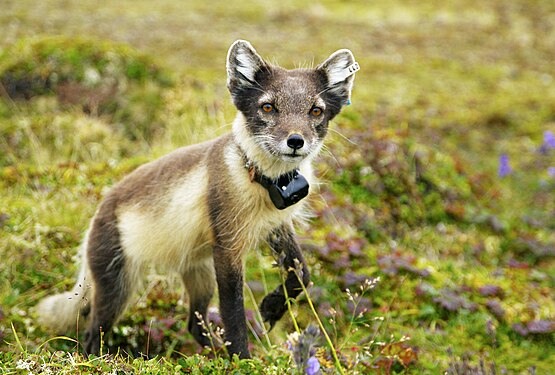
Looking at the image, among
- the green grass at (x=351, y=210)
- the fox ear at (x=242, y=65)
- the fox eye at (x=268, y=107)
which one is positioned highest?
the fox ear at (x=242, y=65)

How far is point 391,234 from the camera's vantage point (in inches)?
308

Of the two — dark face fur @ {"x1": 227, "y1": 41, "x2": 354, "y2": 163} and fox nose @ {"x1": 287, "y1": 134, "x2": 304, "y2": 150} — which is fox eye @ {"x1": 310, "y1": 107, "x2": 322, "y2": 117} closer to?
dark face fur @ {"x1": 227, "y1": 41, "x2": 354, "y2": 163}

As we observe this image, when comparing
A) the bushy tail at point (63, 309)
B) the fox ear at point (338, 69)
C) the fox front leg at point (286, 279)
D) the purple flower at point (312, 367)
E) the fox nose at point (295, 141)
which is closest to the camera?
the purple flower at point (312, 367)

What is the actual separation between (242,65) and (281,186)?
96 cm

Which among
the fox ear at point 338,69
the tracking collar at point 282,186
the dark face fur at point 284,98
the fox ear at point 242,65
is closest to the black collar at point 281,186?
the tracking collar at point 282,186

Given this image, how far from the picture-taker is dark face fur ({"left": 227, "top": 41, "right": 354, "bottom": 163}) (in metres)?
4.05

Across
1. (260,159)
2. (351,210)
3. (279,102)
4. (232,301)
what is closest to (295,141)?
(279,102)

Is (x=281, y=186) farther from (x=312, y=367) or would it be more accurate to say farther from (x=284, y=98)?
(x=312, y=367)

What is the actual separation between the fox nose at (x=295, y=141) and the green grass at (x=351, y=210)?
116 centimetres

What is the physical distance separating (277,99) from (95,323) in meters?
2.53

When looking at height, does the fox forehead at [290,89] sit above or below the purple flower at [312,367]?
above

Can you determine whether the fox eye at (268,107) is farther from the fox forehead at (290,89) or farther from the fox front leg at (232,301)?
the fox front leg at (232,301)

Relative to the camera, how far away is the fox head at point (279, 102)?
407 centimetres

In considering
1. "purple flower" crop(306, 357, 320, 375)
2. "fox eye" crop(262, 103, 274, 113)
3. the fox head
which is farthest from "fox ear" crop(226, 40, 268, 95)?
"purple flower" crop(306, 357, 320, 375)
